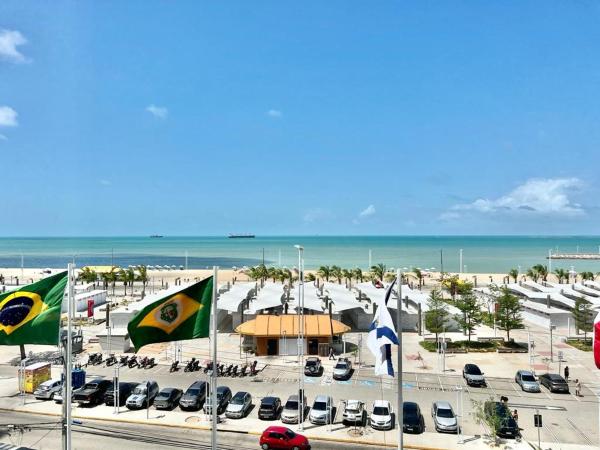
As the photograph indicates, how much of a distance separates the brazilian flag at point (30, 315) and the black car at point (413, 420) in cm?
1839

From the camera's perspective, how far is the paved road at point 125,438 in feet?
78.3

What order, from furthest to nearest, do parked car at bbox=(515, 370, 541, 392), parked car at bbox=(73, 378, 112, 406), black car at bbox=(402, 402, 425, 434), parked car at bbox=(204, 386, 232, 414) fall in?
parked car at bbox=(515, 370, 541, 392) < parked car at bbox=(73, 378, 112, 406) < parked car at bbox=(204, 386, 232, 414) < black car at bbox=(402, 402, 425, 434)

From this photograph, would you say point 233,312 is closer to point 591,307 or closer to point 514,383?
point 514,383

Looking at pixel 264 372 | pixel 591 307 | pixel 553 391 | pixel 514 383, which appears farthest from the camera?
pixel 591 307

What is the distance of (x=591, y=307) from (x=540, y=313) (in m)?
7.37

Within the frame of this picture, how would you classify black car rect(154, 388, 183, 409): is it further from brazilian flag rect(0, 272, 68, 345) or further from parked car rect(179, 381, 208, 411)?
brazilian flag rect(0, 272, 68, 345)

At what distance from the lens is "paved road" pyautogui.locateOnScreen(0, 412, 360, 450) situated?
23859 millimetres

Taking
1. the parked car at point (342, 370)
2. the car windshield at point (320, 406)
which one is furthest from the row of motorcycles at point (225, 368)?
the car windshield at point (320, 406)

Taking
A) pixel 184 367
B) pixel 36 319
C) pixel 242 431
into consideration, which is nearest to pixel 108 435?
pixel 242 431

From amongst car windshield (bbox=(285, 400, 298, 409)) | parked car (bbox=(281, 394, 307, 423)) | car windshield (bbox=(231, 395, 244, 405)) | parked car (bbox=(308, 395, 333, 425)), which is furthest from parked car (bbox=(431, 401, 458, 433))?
car windshield (bbox=(231, 395, 244, 405))

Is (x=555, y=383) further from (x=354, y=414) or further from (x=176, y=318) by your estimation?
(x=176, y=318)

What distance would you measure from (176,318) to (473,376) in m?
27.1

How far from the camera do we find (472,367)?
121 ft

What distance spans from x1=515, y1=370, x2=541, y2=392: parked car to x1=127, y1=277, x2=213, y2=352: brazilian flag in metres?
27.2
